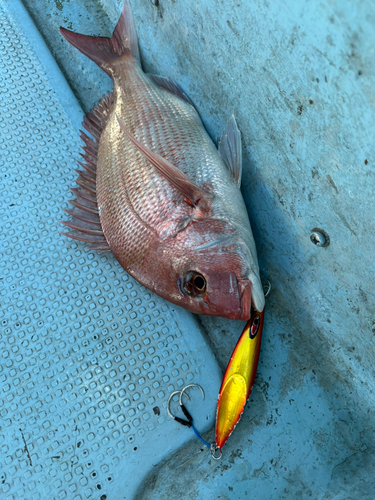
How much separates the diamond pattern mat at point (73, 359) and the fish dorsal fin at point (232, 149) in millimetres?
726

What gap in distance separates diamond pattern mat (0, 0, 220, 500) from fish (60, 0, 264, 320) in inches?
8.3

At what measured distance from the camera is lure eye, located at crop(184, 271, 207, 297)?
1.52m

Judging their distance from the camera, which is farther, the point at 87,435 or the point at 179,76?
the point at 179,76

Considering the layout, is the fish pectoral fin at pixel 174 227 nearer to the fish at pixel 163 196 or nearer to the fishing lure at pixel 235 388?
the fish at pixel 163 196

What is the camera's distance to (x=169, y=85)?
2156mm

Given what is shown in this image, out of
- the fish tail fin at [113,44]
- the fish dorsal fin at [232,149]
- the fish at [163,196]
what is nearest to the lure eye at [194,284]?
the fish at [163,196]

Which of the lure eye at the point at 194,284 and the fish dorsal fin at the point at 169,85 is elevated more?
the fish dorsal fin at the point at 169,85

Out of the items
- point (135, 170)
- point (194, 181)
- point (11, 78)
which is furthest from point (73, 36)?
point (194, 181)

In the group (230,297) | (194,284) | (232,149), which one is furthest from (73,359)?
(232,149)

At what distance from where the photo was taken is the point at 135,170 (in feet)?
5.92

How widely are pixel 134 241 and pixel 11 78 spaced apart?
1646 millimetres

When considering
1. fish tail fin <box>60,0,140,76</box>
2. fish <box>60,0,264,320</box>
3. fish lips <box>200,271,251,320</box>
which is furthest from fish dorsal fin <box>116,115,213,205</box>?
fish tail fin <box>60,0,140,76</box>

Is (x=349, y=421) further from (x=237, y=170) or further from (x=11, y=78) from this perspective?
(x=11, y=78)

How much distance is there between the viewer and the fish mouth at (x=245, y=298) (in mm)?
1426
